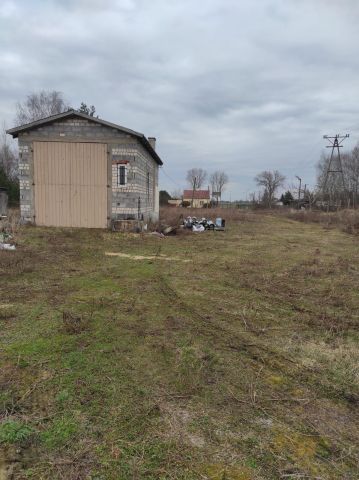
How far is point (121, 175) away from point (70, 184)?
201cm

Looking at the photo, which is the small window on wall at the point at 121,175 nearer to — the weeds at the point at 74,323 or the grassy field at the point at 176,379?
the grassy field at the point at 176,379

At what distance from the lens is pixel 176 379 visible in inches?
111

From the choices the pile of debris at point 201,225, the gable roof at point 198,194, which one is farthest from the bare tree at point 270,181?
the pile of debris at point 201,225

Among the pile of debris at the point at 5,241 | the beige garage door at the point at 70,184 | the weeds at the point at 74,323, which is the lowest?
the weeds at the point at 74,323

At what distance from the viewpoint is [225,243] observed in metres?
12.1

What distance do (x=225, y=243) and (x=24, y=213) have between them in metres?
7.83

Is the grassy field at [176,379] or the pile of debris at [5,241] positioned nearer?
the grassy field at [176,379]

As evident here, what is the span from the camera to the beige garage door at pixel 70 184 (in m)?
12.8

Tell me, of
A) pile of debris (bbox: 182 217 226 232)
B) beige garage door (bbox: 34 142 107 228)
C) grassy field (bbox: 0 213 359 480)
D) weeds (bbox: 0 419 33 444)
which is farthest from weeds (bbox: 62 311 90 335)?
pile of debris (bbox: 182 217 226 232)

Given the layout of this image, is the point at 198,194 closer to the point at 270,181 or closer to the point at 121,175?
the point at 270,181

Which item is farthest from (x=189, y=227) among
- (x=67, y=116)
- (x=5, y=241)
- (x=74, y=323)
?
(x=74, y=323)

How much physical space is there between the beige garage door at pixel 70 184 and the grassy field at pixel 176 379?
7.10 metres

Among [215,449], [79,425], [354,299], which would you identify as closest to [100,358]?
[79,425]

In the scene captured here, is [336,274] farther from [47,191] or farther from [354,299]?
[47,191]
